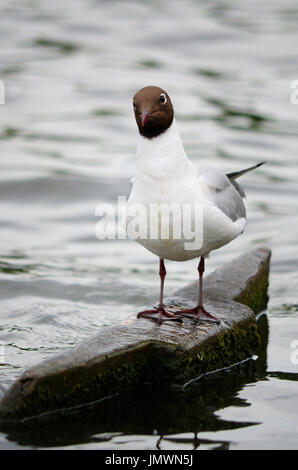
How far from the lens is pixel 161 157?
5.68 metres

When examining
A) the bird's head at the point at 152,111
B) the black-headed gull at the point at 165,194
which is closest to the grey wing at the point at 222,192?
the black-headed gull at the point at 165,194

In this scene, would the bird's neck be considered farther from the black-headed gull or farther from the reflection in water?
the reflection in water

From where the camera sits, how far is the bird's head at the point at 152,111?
549 centimetres

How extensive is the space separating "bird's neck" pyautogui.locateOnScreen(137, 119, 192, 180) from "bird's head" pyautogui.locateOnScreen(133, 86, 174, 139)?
1.9 inches

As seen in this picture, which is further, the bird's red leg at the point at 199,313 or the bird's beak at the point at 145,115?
the bird's red leg at the point at 199,313

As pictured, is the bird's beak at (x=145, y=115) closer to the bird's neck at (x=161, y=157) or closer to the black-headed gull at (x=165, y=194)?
the black-headed gull at (x=165, y=194)

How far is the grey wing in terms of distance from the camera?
19.4 ft

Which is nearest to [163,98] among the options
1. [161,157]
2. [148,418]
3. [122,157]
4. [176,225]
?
[161,157]

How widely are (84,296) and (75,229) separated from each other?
242 cm

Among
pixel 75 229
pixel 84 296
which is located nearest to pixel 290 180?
pixel 75 229

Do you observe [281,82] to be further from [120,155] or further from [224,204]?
[224,204]

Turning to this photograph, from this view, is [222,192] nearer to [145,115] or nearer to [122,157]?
[145,115]

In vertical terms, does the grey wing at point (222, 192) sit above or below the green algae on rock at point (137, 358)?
above

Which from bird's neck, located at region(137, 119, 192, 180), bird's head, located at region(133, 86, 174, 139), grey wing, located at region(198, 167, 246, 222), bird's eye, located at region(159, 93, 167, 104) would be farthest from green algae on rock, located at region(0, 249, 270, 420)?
bird's eye, located at region(159, 93, 167, 104)
